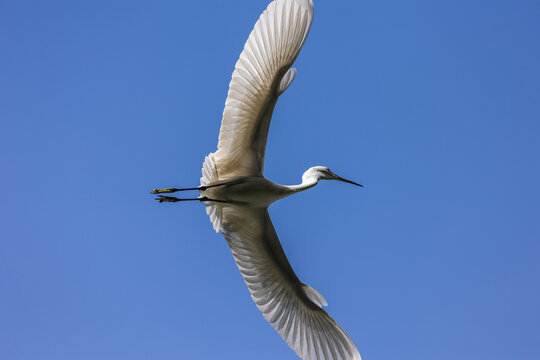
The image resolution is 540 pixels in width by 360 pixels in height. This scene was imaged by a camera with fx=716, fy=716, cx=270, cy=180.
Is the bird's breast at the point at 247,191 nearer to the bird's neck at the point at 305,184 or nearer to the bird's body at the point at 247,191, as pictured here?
the bird's body at the point at 247,191

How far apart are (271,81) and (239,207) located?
6.44ft

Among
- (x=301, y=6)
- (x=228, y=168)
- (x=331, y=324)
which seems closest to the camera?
(x=301, y=6)

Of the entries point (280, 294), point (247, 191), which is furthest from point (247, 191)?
point (280, 294)

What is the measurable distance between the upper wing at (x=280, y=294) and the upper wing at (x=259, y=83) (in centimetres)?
100

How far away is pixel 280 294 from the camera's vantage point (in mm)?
10820

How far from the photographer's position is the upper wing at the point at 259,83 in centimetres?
896

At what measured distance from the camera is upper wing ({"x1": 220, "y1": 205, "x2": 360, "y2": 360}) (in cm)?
1051

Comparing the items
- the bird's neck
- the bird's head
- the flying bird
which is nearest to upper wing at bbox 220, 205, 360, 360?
the flying bird

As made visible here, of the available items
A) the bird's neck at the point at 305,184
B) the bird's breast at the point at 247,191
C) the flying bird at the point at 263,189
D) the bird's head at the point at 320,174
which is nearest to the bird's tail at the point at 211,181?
the flying bird at the point at 263,189

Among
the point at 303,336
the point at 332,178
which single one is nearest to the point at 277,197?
the point at 332,178

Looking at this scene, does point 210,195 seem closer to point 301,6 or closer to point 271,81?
point 271,81

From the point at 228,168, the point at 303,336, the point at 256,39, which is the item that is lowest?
the point at 303,336

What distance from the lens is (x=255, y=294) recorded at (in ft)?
35.0

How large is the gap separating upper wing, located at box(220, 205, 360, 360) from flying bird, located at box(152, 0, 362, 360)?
15 mm
